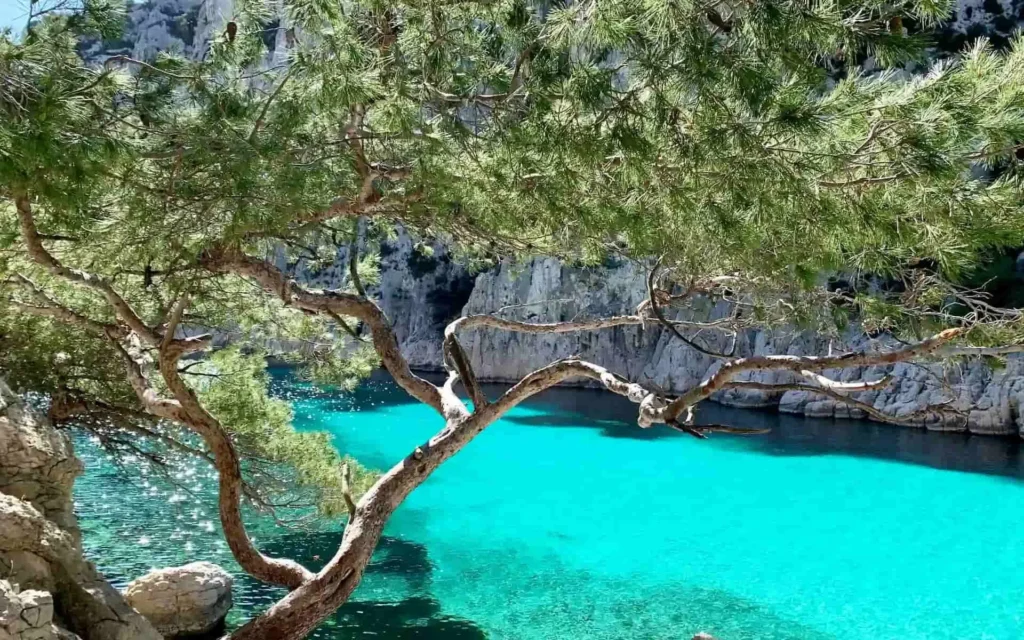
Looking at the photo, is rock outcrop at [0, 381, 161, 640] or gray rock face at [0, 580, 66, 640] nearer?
gray rock face at [0, 580, 66, 640]

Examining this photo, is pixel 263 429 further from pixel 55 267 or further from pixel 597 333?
pixel 597 333

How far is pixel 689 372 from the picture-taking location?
2070 centimetres

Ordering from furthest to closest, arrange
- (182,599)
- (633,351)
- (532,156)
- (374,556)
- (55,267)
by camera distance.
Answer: (633,351) < (374,556) < (182,599) < (55,267) < (532,156)

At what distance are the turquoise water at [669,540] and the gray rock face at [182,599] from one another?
0.25 m

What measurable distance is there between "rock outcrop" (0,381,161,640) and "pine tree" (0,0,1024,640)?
0.60m

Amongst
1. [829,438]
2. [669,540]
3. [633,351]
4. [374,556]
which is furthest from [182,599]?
[633,351]

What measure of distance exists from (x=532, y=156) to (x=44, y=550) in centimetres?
210

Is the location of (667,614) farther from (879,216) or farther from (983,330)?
(879,216)

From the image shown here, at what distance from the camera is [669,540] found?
9688 mm

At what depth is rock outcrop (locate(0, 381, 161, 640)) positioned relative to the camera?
2207 mm

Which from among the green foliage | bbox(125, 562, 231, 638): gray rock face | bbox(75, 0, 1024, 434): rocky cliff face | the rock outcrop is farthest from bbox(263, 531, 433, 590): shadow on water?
the rock outcrop

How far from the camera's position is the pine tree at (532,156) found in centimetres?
206

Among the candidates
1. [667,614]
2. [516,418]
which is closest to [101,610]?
[667,614]

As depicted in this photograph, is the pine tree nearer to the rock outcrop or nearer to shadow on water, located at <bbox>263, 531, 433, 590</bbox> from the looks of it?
the rock outcrop
